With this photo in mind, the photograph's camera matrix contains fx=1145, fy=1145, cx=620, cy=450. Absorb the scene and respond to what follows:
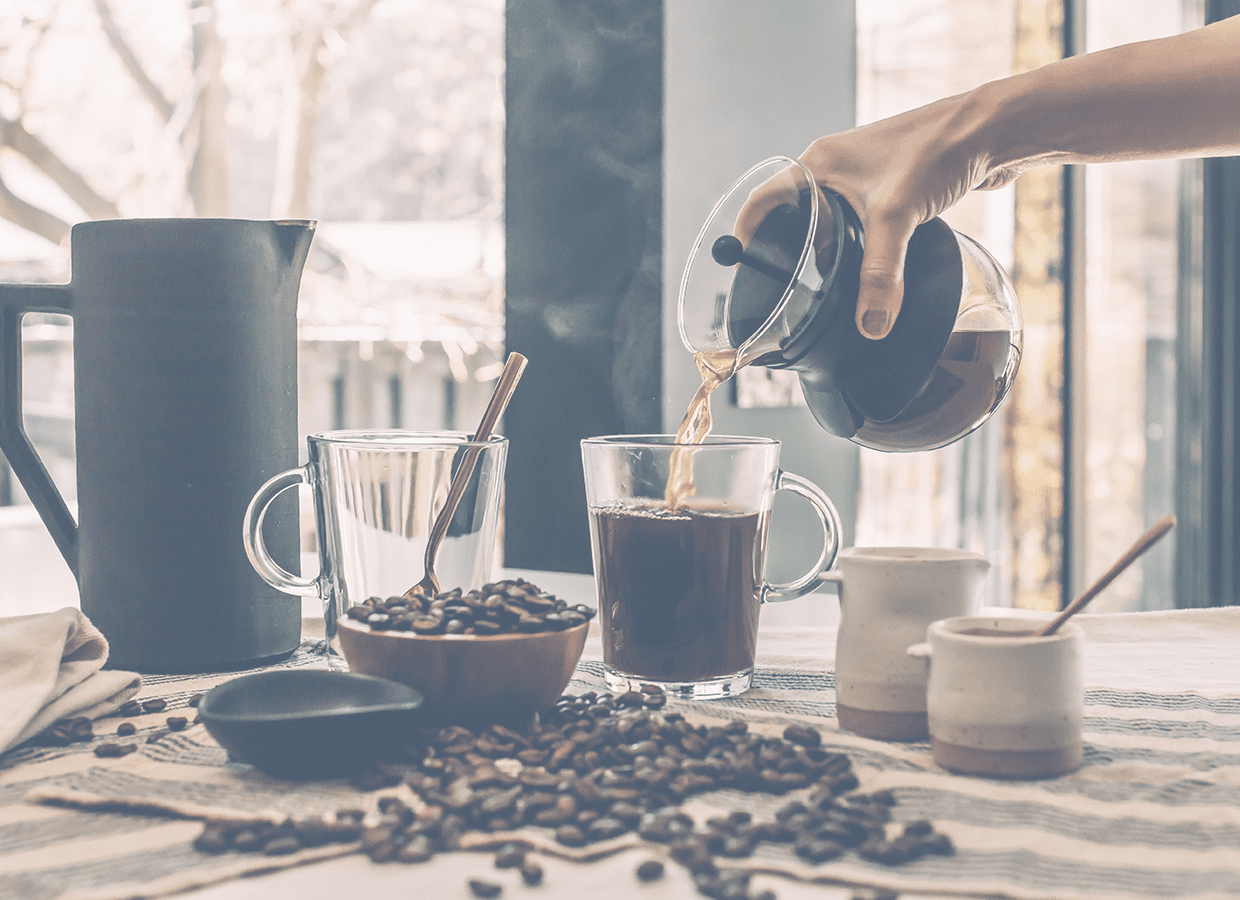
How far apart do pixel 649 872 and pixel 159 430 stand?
0.67m

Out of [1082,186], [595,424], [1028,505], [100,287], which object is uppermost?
[1082,186]

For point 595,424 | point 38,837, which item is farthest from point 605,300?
point 38,837

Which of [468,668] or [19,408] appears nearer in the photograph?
[468,668]

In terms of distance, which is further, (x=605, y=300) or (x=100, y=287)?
(x=605, y=300)

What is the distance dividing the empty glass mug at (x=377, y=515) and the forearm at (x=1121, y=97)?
57 centimetres

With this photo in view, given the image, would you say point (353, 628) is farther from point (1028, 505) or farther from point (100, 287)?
point (1028, 505)

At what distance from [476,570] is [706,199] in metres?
1.15

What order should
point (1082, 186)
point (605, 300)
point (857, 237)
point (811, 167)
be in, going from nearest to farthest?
point (857, 237)
point (811, 167)
point (605, 300)
point (1082, 186)

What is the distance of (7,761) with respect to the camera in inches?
33.0

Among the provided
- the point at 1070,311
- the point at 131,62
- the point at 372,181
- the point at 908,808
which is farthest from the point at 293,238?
the point at 131,62

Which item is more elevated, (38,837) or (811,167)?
(811,167)

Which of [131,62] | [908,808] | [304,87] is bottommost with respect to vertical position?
[908,808]

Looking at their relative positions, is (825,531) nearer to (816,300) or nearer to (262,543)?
(816,300)

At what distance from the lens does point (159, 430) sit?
3.47ft
